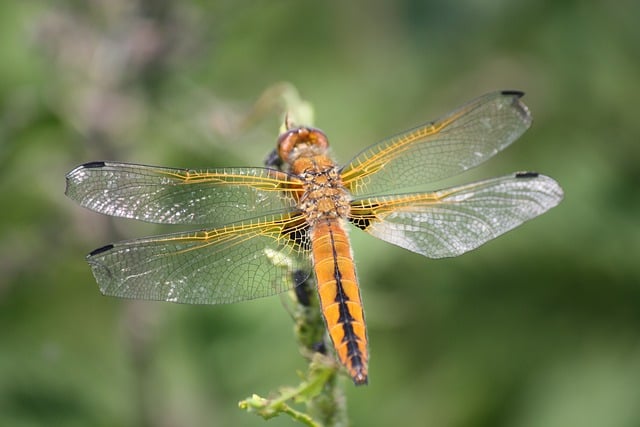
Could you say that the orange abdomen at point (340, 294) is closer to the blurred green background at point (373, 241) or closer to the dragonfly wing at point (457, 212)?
the dragonfly wing at point (457, 212)

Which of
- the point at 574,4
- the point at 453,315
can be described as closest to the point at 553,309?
the point at 453,315

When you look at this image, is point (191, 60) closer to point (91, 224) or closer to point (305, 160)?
point (91, 224)

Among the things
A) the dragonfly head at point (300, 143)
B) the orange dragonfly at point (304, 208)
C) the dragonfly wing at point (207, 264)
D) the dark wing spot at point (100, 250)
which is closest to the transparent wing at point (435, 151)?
the orange dragonfly at point (304, 208)

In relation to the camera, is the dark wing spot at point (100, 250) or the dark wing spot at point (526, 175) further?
the dark wing spot at point (526, 175)

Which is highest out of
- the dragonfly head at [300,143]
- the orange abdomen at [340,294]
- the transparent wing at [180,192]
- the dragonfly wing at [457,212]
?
the dragonfly head at [300,143]

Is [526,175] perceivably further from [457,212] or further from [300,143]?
[300,143]

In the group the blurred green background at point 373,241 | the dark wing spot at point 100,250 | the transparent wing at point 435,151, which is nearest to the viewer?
the dark wing spot at point 100,250

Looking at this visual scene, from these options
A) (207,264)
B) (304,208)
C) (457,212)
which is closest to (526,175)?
(457,212)
